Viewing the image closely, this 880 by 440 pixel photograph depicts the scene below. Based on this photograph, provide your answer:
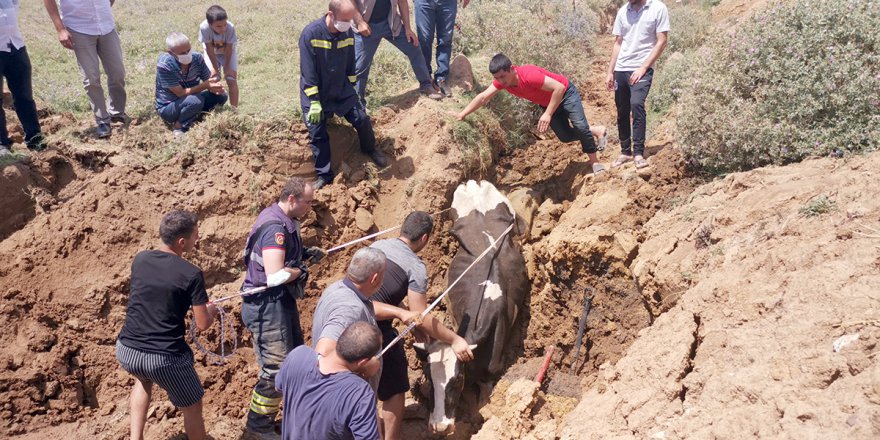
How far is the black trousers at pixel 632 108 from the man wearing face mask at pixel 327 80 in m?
2.71

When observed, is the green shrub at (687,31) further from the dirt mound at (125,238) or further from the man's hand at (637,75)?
the dirt mound at (125,238)

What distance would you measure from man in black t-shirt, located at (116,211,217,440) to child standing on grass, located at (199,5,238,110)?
3.47 m

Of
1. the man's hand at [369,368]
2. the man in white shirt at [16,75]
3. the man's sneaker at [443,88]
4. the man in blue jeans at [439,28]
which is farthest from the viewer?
the man's sneaker at [443,88]

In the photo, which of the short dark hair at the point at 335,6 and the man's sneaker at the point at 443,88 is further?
the man's sneaker at the point at 443,88

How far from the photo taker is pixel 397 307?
5.21 metres

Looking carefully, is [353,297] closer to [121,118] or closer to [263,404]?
[263,404]

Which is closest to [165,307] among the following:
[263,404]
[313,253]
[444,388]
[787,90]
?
[263,404]

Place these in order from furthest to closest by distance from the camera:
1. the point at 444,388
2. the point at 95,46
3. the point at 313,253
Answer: the point at 95,46 → the point at 444,388 → the point at 313,253

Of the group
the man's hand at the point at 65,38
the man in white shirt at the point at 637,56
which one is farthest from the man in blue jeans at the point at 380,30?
the man's hand at the point at 65,38

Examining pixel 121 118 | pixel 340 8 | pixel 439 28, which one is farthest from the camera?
pixel 439 28

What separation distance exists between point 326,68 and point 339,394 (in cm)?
406

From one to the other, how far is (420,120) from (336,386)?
479cm

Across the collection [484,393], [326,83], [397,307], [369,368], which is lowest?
[484,393]

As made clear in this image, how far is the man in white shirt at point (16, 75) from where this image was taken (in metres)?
6.29
